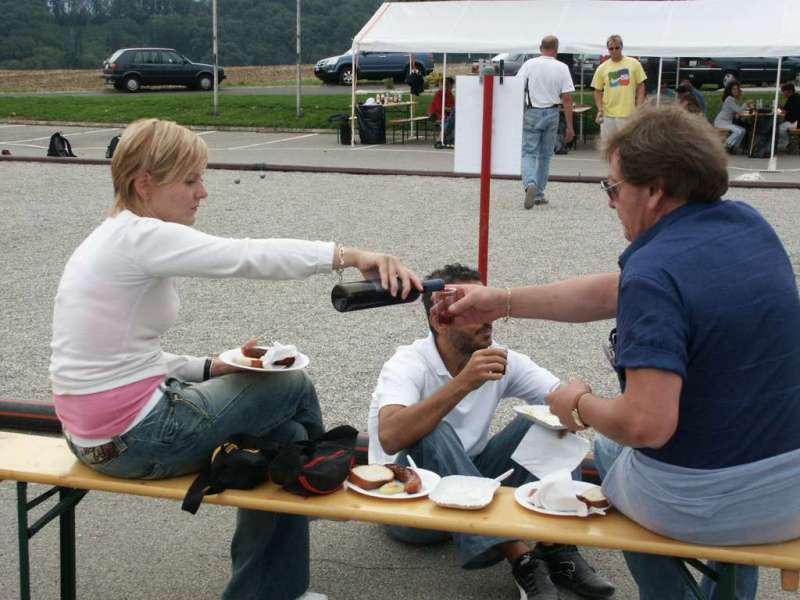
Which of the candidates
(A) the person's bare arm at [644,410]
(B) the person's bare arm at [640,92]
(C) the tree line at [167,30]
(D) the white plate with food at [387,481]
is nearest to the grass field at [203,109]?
(B) the person's bare arm at [640,92]

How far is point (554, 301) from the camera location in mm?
3467

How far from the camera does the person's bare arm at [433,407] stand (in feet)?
11.1

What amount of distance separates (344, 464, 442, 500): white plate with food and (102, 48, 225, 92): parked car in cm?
3356

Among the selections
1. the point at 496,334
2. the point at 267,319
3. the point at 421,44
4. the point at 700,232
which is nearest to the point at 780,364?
the point at 700,232

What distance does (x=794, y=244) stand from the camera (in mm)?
9758

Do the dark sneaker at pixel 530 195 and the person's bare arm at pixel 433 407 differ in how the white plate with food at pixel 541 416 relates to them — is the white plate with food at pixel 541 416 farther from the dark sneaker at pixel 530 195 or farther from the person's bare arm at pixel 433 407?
the dark sneaker at pixel 530 195

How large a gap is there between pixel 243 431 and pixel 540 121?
9.22 metres

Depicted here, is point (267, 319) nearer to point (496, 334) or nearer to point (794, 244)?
point (496, 334)

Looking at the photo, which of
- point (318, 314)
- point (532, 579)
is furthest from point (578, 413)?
point (318, 314)

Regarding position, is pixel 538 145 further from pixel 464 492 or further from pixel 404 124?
pixel 404 124

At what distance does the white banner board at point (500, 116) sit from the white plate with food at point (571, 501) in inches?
97.4

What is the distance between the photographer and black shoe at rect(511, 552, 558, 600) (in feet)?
11.6

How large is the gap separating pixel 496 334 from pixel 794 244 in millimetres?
4199

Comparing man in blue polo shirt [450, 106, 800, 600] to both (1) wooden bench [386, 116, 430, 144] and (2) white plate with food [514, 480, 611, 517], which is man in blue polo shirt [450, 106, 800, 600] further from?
(1) wooden bench [386, 116, 430, 144]
